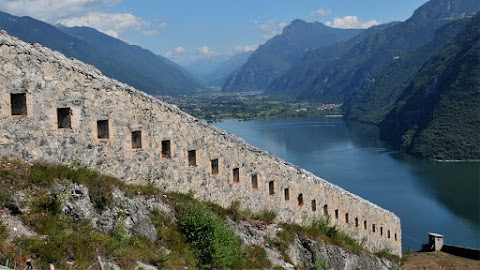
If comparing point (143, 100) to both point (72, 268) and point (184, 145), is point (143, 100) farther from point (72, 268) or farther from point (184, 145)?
point (72, 268)

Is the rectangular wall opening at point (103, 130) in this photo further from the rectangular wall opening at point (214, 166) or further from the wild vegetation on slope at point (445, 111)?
the wild vegetation on slope at point (445, 111)

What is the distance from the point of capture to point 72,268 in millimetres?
8570

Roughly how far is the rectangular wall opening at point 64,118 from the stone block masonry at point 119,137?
0.07ft

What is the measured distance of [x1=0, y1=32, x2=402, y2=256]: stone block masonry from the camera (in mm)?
10742

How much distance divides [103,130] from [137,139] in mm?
1075

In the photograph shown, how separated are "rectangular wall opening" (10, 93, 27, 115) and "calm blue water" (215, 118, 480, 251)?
43.5m

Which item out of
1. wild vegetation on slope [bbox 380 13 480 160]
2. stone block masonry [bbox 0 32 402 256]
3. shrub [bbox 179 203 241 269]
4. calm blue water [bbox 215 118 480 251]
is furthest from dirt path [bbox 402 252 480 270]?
wild vegetation on slope [bbox 380 13 480 160]

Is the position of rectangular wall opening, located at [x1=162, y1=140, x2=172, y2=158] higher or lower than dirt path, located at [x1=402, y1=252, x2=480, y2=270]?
higher

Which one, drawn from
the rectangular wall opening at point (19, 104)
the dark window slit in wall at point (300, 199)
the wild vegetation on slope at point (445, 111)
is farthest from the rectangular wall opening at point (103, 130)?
the wild vegetation on slope at point (445, 111)

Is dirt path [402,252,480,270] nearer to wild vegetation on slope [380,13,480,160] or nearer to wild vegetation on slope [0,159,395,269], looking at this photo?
wild vegetation on slope [0,159,395,269]

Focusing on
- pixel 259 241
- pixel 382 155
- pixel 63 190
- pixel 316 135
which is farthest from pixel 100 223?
pixel 316 135

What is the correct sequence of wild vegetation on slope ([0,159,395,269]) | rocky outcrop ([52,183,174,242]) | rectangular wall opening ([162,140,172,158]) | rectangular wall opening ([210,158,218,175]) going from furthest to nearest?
rectangular wall opening ([210,158,218,175]) < rectangular wall opening ([162,140,172,158]) < rocky outcrop ([52,183,174,242]) < wild vegetation on slope ([0,159,395,269])

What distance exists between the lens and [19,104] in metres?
10.9

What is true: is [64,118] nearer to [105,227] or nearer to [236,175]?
[105,227]
